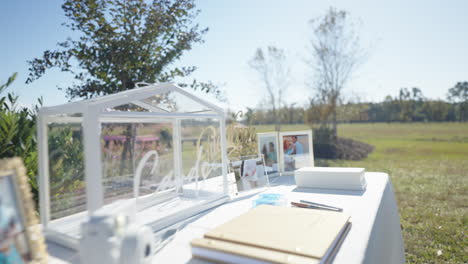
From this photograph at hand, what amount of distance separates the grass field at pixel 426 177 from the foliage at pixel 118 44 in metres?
1.42

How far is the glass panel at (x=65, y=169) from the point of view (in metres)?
1.02

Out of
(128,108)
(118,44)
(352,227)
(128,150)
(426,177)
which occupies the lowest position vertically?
(426,177)

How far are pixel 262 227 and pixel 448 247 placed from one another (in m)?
2.47

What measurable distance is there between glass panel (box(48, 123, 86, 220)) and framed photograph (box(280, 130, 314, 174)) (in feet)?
5.15

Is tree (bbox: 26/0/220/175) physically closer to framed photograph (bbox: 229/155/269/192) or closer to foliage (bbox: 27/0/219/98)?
foliage (bbox: 27/0/219/98)

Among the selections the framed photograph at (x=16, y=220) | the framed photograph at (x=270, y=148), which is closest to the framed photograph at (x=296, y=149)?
the framed photograph at (x=270, y=148)

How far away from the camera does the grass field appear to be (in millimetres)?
2438

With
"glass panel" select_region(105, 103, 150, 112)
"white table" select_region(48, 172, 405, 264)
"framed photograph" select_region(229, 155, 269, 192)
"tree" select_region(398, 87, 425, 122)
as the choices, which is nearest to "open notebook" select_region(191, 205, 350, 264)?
"white table" select_region(48, 172, 405, 264)

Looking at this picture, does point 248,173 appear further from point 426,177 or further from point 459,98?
point 459,98

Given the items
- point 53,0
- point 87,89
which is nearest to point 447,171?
point 87,89

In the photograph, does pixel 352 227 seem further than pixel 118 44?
No

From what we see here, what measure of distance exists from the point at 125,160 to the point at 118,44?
2.03m

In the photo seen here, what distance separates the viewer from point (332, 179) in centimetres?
164

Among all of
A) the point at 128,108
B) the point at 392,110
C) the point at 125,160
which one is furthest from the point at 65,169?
the point at 392,110
